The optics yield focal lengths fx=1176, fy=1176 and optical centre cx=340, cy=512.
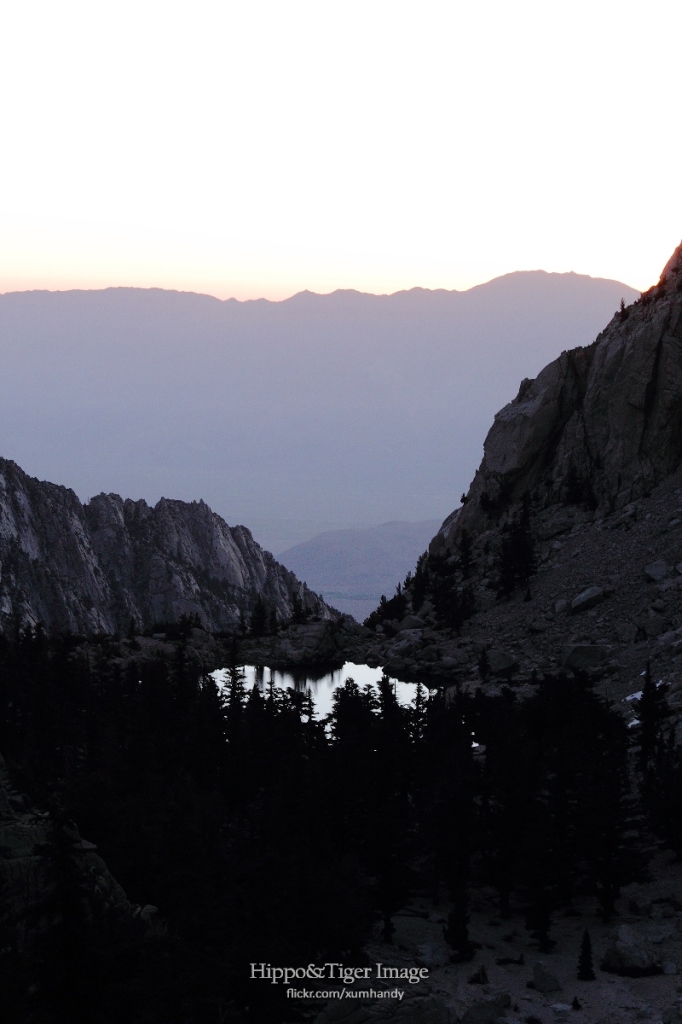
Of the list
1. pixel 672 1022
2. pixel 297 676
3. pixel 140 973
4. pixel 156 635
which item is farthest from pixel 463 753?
pixel 156 635

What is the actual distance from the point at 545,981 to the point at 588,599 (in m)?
75.1

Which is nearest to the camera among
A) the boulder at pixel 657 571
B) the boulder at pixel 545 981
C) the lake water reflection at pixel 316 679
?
the boulder at pixel 545 981

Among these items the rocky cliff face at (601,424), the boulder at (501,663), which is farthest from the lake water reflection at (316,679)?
the rocky cliff face at (601,424)

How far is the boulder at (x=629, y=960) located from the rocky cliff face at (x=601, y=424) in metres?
86.9

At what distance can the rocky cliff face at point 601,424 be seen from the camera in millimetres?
128375

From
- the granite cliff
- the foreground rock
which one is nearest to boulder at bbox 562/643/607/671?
the granite cliff

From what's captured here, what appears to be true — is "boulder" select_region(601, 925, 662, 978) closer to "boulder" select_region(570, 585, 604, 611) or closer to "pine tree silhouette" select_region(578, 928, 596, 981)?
"pine tree silhouette" select_region(578, 928, 596, 981)

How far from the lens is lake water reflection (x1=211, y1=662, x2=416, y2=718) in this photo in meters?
123

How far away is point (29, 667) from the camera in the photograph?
99188 millimetres

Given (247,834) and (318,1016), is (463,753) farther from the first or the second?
(318,1016)

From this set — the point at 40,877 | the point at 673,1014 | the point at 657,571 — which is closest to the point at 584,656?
the point at 657,571

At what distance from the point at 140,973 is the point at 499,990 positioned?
670 inches

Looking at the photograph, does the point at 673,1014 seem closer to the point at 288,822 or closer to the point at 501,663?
the point at 288,822

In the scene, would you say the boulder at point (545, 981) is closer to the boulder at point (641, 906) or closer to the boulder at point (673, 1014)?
the boulder at point (673, 1014)
